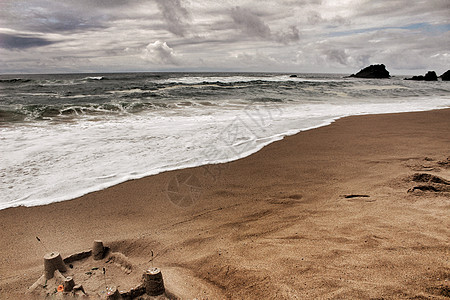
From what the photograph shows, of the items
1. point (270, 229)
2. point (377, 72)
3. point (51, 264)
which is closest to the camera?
point (51, 264)

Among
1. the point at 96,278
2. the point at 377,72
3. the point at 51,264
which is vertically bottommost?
the point at 96,278

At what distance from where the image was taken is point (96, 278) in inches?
78.6

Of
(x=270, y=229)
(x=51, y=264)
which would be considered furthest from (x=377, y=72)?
(x=51, y=264)

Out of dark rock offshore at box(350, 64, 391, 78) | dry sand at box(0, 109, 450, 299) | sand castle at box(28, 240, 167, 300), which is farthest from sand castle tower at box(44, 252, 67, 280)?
dark rock offshore at box(350, 64, 391, 78)

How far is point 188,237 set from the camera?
8.75 ft

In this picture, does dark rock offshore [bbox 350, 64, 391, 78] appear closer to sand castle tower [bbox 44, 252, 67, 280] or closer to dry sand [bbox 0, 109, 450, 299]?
dry sand [bbox 0, 109, 450, 299]

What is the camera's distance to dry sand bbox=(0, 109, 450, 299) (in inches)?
75.2

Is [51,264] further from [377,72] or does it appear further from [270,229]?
[377,72]

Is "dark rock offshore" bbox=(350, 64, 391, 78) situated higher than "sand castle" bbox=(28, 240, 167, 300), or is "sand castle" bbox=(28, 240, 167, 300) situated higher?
"dark rock offshore" bbox=(350, 64, 391, 78)

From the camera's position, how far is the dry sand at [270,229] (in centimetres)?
191

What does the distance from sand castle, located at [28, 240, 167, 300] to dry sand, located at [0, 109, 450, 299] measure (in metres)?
0.09

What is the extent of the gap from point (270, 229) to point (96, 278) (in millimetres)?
1652

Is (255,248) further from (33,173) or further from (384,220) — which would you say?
(33,173)

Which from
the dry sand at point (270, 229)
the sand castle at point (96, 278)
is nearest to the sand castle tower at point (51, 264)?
the sand castle at point (96, 278)
